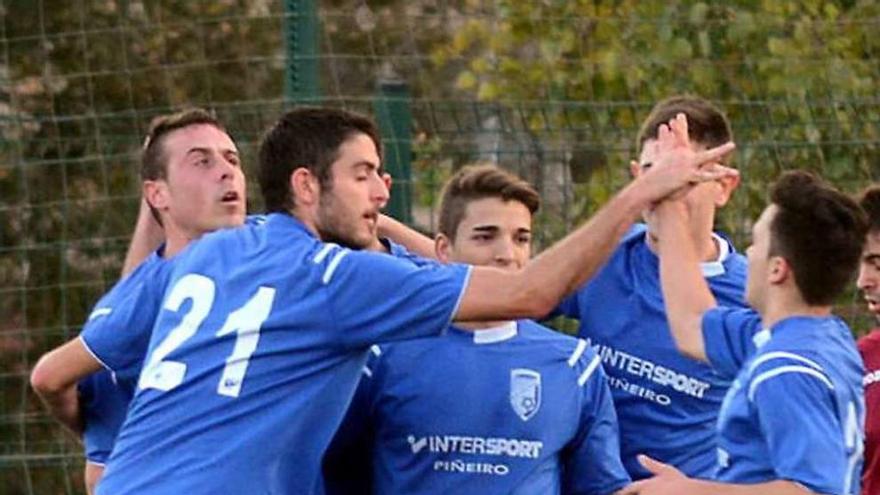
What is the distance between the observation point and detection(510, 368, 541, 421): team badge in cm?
667

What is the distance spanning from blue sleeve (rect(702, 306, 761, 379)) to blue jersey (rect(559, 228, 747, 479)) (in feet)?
1.76

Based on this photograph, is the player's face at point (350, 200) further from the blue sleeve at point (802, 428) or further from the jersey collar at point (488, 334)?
the blue sleeve at point (802, 428)

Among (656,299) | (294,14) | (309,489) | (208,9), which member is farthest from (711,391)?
(208,9)

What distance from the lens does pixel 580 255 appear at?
6.06 m

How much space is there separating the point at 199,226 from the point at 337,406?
100 cm

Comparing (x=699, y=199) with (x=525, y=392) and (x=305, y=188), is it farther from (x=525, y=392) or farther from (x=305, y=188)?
(x=305, y=188)

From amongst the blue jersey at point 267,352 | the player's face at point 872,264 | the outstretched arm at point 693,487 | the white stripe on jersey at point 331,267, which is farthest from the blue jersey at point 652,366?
the white stripe on jersey at point 331,267

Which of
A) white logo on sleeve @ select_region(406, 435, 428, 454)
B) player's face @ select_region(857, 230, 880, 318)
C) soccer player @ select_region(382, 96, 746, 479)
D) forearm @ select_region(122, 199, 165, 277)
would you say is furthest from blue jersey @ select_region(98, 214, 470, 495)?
player's face @ select_region(857, 230, 880, 318)

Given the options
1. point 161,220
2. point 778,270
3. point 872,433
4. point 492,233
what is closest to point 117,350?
point 161,220

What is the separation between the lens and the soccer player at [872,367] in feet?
23.5

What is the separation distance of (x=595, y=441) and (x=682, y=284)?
574mm

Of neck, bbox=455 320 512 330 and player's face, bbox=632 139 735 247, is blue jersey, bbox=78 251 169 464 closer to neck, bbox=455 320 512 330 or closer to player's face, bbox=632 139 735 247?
neck, bbox=455 320 512 330

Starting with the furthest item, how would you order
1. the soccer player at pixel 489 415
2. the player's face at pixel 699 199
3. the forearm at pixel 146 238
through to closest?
the forearm at pixel 146 238
the player's face at pixel 699 199
the soccer player at pixel 489 415

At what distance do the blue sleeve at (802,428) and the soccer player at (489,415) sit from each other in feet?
3.15
